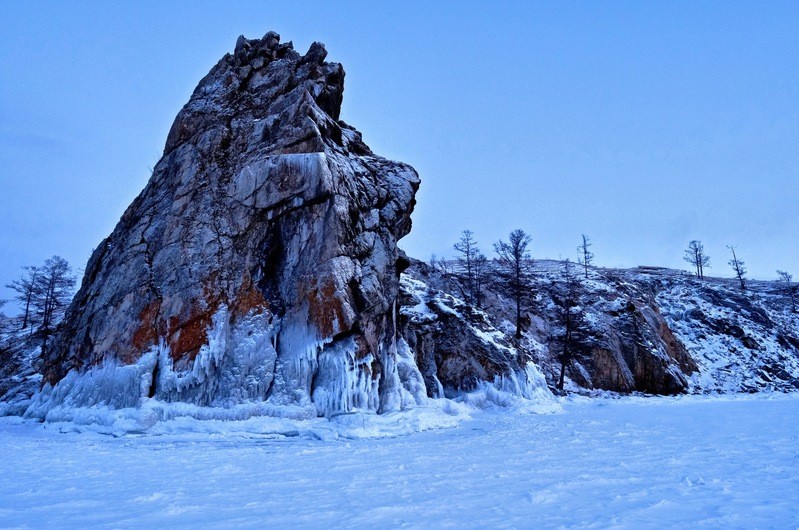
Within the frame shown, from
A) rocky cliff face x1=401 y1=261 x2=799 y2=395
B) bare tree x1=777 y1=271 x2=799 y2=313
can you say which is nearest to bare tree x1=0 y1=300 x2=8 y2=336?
rocky cliff face x1=401 y1=261 x2=799 y2=395

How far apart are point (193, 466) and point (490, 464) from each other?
19.3 ft

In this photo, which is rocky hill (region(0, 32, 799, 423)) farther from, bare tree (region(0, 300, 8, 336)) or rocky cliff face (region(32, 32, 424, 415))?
bare tree (region(0, 300, 8, 336))

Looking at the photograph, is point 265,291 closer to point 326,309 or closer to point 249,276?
point 249,276

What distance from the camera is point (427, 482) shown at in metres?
6.99

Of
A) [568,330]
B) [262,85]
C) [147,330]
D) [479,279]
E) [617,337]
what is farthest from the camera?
[479,279]

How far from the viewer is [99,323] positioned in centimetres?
1942

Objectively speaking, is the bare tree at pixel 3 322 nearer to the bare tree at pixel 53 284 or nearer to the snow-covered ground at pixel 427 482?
the bare tree at pixel 53 284

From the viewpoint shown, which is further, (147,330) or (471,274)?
(471,274)

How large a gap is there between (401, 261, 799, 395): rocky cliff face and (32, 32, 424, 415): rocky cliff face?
15.6ft

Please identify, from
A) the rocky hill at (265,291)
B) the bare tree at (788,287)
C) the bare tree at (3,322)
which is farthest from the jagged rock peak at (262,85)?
the bare tree at (788,287)

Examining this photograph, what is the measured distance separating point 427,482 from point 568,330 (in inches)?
1149

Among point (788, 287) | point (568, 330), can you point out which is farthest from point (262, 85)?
point (788, 287)

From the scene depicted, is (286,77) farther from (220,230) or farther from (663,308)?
(663,308)

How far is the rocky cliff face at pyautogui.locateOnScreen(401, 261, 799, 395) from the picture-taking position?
86.8ft
